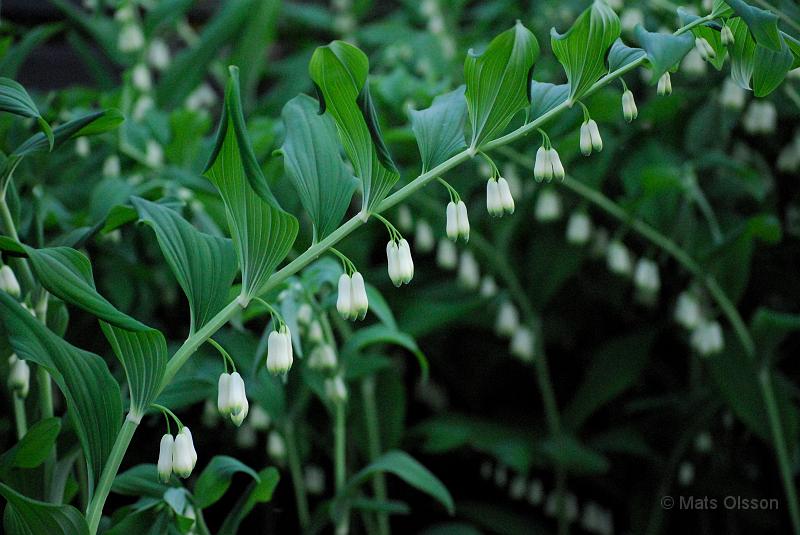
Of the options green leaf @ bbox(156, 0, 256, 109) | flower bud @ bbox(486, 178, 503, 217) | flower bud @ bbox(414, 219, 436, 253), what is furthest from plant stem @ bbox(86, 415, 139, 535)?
green leaf @ bbox(156, 0, 256, 109)

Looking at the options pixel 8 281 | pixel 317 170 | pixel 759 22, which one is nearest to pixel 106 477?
pixel 8 281

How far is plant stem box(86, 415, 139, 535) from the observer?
35.1 inches

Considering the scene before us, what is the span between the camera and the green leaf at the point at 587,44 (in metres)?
0.91

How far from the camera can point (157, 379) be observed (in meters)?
0.90

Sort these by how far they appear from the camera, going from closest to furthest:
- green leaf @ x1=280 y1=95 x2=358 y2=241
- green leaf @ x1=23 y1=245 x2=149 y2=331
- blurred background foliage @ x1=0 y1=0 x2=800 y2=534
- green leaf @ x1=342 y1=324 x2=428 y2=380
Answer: green leaf @ x1=23 y1=245 x2=149 y2=331, green leaf @ x1=280 y1=95 x2=358 y2=241, green leaf @ x1=342 y1=324 x2=428 y2=380, blurred background foliage @ x1=0 y1=0 x2=800 y2=534

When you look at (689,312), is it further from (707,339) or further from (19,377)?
(19,377)

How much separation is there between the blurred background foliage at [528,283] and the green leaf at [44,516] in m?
0.54

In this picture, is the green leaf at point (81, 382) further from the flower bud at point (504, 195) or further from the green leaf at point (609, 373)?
the green leaf at point (609, 373)

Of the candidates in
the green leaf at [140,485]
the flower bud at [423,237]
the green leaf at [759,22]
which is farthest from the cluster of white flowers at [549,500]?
the green leaf at [759,22]

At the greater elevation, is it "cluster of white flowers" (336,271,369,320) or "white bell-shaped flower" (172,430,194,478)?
"cluster of white flowers" (336,271,369,320)

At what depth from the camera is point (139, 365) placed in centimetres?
91

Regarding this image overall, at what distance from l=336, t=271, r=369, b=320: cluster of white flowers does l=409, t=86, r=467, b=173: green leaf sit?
0.50 feet

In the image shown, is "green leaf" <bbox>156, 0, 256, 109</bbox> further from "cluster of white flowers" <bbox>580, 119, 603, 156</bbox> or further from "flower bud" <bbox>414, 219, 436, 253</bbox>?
"cluster of white flowers" <bbox>580, 119, 603, 156</bbox>

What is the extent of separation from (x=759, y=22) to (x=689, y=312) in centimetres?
96
